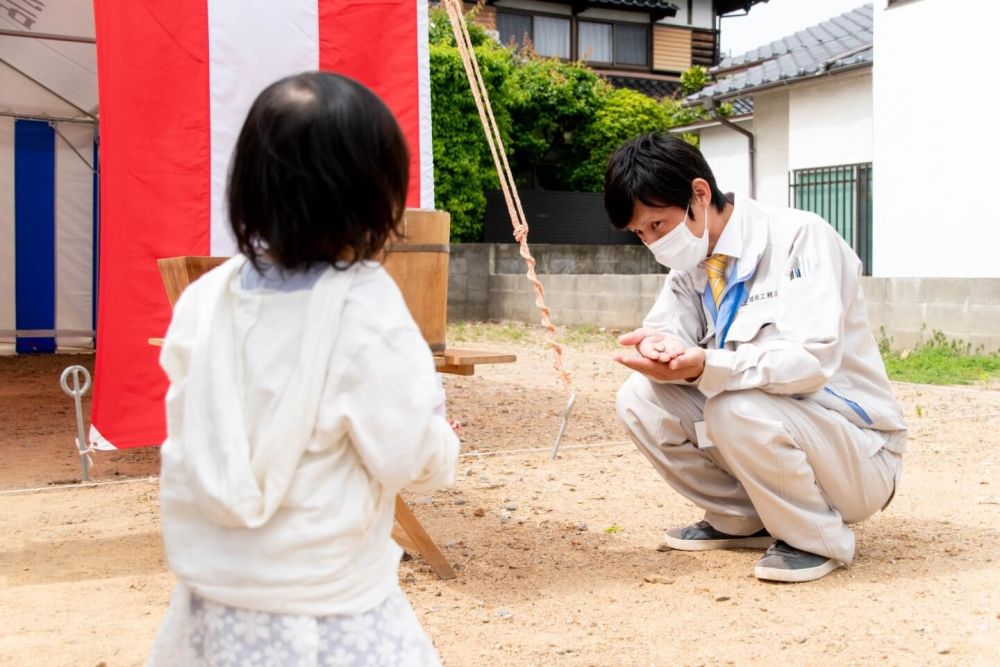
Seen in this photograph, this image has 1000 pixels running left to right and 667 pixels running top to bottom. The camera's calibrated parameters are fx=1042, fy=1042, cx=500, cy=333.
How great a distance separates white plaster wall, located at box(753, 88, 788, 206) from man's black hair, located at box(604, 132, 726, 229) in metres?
9.43

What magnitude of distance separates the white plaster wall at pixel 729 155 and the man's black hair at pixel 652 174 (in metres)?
10.2

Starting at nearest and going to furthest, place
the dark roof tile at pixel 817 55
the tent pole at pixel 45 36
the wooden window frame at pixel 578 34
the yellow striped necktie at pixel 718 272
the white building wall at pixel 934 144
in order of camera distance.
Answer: the yellow striped necktie at pixel 718 272 < the tent pole at pixel 45 36 < the white building wall at pixel 934 144 < the dark roof tile at pixel 817 55 < the wooden window frame at pixel 578 34

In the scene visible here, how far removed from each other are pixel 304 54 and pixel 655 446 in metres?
1.96

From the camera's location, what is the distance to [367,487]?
130 centimetres

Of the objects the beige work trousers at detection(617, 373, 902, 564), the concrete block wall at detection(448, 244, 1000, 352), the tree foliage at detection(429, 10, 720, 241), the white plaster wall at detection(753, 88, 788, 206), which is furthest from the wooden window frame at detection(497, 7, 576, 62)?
the beige work trousers at detection(617, 373, 902, 564)

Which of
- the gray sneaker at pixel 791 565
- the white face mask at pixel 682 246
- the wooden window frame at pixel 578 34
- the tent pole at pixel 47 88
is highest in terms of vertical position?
the wooden window frame at pixel 578 34

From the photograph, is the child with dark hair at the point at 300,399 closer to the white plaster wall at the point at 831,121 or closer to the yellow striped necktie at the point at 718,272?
the yellow striped necktie at the point at 718,272

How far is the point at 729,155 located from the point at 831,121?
7.56ft

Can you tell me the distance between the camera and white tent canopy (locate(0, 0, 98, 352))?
6832 mm

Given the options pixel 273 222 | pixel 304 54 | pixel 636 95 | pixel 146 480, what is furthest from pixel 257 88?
pixel 636 95

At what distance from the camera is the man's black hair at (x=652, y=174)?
2.66 meters

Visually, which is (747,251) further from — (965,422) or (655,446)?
(965,422)

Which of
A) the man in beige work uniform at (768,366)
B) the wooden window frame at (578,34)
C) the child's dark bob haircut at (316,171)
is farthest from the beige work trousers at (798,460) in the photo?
the wooden window frame at (578,34)

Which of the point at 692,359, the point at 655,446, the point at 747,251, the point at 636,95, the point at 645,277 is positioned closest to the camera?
the point at 692,359
